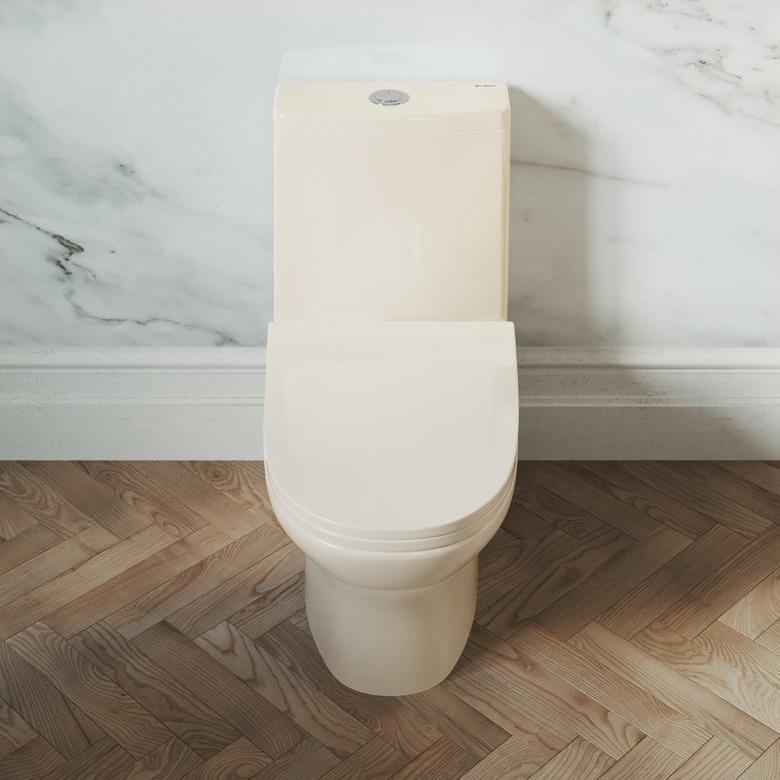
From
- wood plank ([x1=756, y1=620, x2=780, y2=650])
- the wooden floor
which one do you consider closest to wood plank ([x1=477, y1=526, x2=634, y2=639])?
the wooden floor

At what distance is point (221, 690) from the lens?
1.69 metres

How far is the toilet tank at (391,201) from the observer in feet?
5.58

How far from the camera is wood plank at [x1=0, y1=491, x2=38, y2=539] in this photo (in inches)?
79.2

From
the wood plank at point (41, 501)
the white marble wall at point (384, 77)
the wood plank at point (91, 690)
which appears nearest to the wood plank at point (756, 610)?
the white marble wall at point (384, 77)

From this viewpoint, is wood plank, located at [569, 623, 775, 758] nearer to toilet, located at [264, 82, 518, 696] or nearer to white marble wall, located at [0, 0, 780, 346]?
toilet, located at [264, 82, 518, 696]

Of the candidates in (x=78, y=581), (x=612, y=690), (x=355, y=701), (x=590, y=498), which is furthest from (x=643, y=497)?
(x=78, y=581)

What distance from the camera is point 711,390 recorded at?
211cm

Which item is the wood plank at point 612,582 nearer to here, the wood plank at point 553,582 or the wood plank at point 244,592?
the wood plank at point 553,582

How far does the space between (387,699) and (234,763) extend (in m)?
0.26

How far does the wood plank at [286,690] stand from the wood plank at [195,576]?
0.10 metres

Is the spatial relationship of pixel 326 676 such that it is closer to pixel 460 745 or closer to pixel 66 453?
pixel 460 745

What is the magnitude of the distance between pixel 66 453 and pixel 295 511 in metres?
0.90

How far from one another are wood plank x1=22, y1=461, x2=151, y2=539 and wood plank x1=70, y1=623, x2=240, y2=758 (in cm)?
26

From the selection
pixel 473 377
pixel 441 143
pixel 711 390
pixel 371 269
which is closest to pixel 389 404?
pixel 473 377
